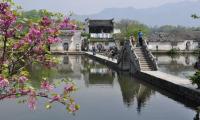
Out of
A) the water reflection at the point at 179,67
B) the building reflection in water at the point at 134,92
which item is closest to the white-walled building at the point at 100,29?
the water reflection at the point at 179,67

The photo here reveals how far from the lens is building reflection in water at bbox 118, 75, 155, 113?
2630cm

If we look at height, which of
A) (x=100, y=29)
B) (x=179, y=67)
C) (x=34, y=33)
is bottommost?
(x=179, y=67)

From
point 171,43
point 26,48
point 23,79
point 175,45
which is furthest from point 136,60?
point 175,45

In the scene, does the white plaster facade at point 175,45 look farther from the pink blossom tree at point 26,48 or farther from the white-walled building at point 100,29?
the pink blossom tree at point 26,48

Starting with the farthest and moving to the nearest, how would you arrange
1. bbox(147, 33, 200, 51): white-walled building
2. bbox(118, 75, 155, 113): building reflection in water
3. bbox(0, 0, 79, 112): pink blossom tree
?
1. bbox(147, 33, 200, 51): white-walled building
2. bbox(118, 75, 155, 113): building reflection in water
3. bbox(0, 0, 79, 112): pink blossom tree

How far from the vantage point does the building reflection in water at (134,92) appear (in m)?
26.3

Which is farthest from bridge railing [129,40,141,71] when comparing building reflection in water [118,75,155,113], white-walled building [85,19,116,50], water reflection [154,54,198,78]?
white-walled building [85,19,116,50]

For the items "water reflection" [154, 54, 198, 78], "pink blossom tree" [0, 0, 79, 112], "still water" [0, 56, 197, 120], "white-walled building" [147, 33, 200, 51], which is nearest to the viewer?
"pink blossom tree" [0, 0, 79, 112]

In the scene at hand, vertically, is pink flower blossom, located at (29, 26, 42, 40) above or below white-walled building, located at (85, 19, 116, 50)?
below

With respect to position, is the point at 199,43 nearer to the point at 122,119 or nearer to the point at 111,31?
the point at 111,31

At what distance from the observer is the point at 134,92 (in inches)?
1235

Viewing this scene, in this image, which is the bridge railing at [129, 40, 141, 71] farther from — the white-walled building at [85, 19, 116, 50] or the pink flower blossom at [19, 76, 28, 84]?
the white-walled building at [85, 19, 116, 50]

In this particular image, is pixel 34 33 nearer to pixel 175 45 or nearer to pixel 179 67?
pixel 179 67

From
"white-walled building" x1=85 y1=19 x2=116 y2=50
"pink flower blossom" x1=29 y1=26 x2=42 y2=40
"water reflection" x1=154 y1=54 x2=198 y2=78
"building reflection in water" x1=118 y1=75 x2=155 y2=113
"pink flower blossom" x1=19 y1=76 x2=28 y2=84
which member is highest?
"white-walled building" x1=85 y1=19 x2=116 y2=50
